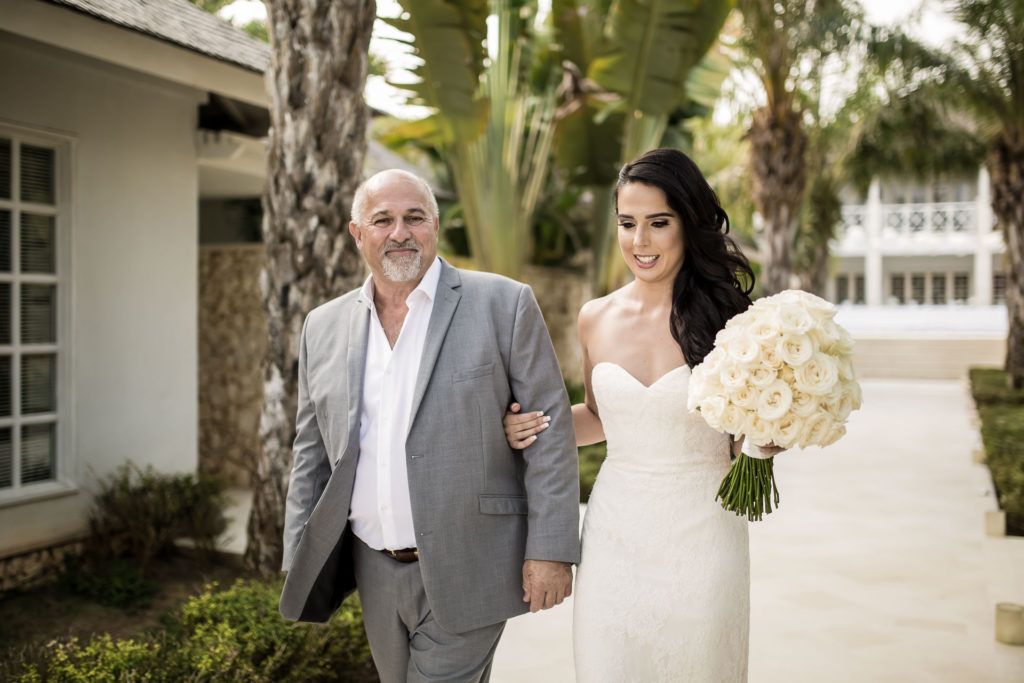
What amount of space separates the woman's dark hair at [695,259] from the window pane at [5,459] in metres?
4.95

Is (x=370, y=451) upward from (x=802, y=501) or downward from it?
upward

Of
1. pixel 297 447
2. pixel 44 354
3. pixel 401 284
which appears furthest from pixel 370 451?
pixel 44 354

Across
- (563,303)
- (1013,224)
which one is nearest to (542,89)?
(563,303)

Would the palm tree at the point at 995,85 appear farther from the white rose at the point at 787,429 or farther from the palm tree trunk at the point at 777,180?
the white rose at the point at 787,429

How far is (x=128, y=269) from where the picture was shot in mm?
7047

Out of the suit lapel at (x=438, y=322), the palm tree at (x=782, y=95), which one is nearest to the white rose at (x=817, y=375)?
the suit lapel at (x=438, y=322)

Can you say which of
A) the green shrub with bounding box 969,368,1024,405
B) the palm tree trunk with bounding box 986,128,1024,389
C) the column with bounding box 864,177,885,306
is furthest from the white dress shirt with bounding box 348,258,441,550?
the column with bounding box 864,177,885,306

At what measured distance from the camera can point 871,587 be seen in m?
6.22

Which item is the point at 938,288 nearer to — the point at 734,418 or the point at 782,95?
the point at 782,95

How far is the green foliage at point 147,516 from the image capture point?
Answer: 21.2 ft

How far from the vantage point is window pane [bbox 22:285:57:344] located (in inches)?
246

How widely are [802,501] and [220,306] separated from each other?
647cm

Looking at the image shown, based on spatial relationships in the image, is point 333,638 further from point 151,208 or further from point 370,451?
point 151,208

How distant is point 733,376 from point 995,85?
1469 centimetres
